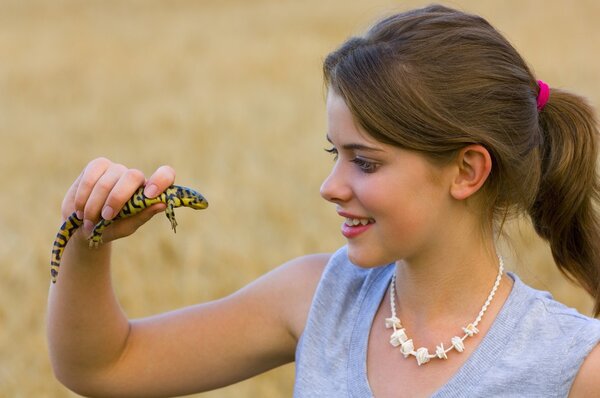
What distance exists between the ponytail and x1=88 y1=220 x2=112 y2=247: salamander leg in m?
1.09

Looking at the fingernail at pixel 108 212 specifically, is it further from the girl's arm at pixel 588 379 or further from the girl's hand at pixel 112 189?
the girl's arm at pixel 588 379

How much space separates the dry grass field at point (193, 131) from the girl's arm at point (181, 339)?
29.1 inches

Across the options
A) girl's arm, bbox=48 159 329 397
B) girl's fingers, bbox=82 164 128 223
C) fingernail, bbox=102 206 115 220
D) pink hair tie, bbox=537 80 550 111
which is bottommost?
girl's arm, bbox=48 159 329 397

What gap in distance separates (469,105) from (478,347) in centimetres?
55

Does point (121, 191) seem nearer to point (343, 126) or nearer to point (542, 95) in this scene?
point (343, 126)

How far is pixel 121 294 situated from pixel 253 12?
14657 millimetres

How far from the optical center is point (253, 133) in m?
9.73

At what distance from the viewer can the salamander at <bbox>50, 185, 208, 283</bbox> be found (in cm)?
233

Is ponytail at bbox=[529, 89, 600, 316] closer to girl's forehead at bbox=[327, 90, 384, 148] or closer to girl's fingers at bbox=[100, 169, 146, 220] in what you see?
girl's forehead at bbox=[327, 90, 384, 148]

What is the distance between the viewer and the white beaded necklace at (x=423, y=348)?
2.46m

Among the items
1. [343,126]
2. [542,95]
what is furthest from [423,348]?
[542,95]

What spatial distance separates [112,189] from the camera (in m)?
2.32

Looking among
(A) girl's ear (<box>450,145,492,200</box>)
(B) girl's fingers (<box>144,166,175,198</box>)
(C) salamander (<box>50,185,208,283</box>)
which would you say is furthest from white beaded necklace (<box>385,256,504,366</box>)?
(B) girl's fingers (<box>144,166,175,198</box>)

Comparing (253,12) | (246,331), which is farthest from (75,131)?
(253,12)
